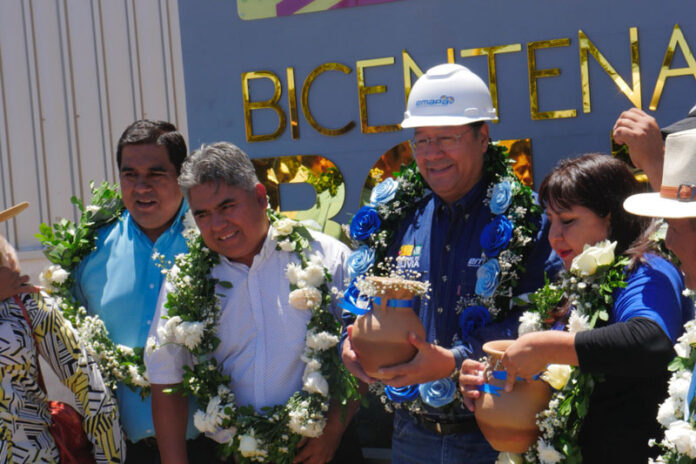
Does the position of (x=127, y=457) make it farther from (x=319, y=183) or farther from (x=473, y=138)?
(x=473, y=138)

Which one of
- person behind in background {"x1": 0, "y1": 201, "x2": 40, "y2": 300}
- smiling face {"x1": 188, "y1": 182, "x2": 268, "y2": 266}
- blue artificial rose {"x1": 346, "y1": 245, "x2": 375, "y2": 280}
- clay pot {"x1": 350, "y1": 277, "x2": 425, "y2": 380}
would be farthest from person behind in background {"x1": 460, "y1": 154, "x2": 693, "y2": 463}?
person behind in background {"x1": 0, "y1": 201, "x2": 40, "y2": 300}

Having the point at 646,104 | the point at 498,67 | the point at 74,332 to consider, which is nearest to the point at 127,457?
the point at 74,332

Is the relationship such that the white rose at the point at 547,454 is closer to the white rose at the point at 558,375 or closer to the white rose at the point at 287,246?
the white rose at the point at 558,375

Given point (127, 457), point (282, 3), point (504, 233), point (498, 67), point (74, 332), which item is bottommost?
point (127, 457)

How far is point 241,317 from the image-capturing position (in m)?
3.35

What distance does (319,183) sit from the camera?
459cm

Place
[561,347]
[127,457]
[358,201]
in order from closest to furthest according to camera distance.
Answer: [561,347] → [127,457] → [358,201]

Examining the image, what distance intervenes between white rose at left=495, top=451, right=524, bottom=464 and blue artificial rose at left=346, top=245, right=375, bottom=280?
0.87 meters

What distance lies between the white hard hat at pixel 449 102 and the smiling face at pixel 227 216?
0.75m

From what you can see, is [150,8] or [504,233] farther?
[150,8]

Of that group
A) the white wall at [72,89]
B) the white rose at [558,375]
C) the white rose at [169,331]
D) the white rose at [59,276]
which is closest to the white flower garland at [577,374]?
the white rose at [558,375]

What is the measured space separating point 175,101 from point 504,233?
2841 mm

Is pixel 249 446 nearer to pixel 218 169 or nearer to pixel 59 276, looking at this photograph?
pixel 218 169

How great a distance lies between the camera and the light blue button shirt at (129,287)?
3609 mm
